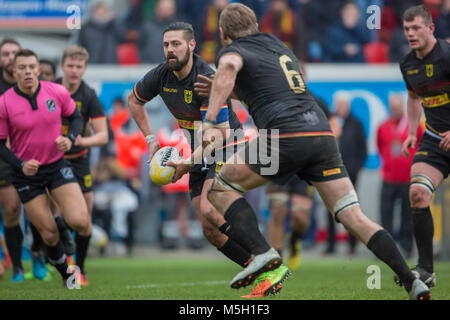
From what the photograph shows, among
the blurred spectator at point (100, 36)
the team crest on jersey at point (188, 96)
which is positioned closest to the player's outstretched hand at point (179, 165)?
the team crest on jersey at point (188, 96)

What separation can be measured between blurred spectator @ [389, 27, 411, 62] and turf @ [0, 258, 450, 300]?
5.30 m

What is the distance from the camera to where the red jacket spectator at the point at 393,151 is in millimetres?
13539

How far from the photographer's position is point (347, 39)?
16453 millimetres

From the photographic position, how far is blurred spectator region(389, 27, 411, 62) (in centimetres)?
1611

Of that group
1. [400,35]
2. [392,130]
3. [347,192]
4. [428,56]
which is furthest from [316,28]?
[347,192]

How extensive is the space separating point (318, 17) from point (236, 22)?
1131 cm

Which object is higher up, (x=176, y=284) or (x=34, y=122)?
(x=34, y=122)

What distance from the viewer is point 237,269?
11.5 metres

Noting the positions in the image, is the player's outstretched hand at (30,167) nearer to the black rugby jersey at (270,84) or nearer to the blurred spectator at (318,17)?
the black rugby jersey at (270,84)

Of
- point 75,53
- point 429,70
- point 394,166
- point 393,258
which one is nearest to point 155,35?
point 394,166

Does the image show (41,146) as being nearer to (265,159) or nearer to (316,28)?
(265,159)

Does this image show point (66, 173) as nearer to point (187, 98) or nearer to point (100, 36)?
point (187, 98)

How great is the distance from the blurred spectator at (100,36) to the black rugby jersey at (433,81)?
31.5 feet
